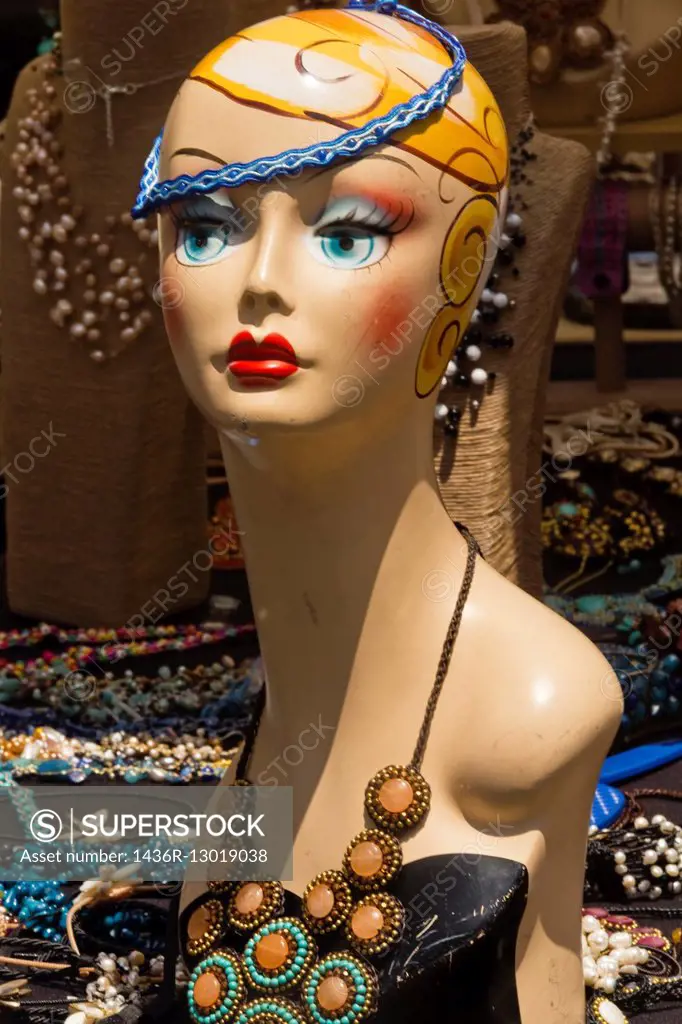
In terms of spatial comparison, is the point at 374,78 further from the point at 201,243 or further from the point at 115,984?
the point at 115,984

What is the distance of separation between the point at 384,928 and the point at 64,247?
181 centimetres

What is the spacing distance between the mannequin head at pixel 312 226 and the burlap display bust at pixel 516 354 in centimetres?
85

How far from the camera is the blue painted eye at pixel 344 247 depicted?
56.5 inches

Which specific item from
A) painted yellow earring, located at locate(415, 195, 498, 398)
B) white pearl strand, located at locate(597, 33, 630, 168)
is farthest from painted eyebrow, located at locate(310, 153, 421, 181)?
white pearl strand, located at locate(597, 33, 630, 168)

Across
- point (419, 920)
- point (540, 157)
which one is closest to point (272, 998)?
point (419, 920)

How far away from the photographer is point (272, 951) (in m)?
1.59

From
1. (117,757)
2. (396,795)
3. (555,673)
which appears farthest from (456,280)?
(117,757)

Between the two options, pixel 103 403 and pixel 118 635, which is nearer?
pixel 103 403

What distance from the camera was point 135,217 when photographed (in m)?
1.57

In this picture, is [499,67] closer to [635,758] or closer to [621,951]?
[635,758]

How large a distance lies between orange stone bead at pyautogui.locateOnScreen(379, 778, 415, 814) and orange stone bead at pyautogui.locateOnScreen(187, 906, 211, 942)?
0.31 metres

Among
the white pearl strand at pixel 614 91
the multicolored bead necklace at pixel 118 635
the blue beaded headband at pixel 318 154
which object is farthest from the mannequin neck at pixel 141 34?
the blue beaded headband at pixel 318 154

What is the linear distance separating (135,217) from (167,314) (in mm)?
137

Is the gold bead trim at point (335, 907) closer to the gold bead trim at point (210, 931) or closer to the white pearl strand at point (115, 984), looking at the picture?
the gold bead trim at point (210, 931)
